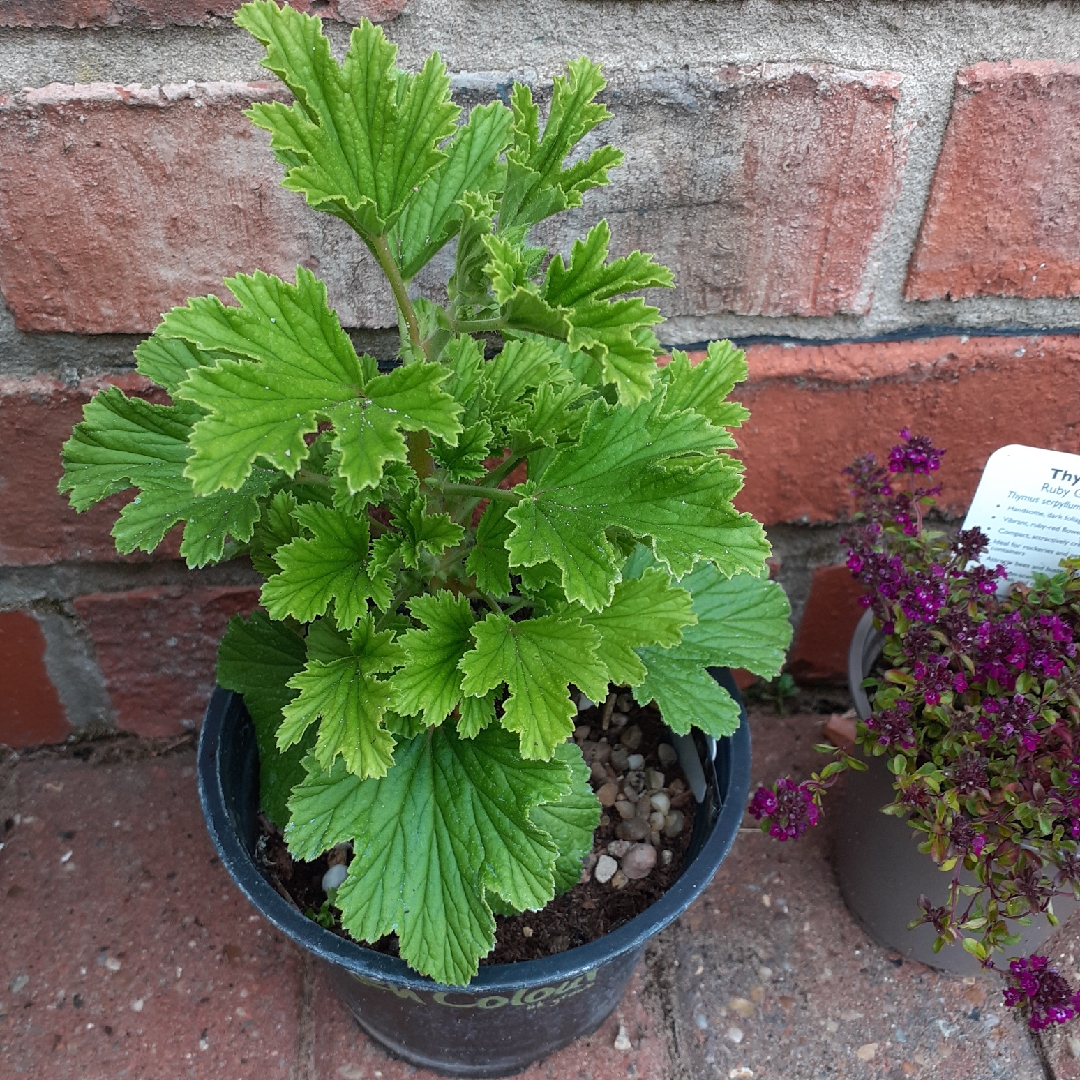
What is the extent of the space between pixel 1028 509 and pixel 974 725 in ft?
0.86

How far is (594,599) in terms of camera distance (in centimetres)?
67

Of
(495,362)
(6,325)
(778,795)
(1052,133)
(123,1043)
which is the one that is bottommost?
(123,1043)

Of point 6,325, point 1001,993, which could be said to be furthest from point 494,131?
point 1001,993

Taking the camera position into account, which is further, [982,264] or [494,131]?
[982,264]

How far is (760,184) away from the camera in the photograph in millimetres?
991

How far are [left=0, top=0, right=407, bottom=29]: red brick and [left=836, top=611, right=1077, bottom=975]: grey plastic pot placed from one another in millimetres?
865

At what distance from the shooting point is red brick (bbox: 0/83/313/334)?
0.88 m

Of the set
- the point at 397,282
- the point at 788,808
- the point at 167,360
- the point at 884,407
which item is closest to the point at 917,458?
the point at 884,407

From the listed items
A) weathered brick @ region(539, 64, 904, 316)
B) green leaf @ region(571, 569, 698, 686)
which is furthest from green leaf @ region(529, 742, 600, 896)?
weathered brick @ region(539, 64, 904, 316)

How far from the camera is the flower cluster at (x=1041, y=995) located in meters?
0.91

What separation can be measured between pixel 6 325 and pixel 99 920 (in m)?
0.74

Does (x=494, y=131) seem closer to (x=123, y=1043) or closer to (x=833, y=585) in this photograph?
(x=833, y=585)

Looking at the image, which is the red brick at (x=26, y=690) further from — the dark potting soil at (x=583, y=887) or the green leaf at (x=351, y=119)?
the green leaf at (x=351, y=119)

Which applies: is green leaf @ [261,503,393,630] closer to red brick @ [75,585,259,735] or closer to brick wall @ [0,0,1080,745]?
brick wall @ [0,0,1080,745]
